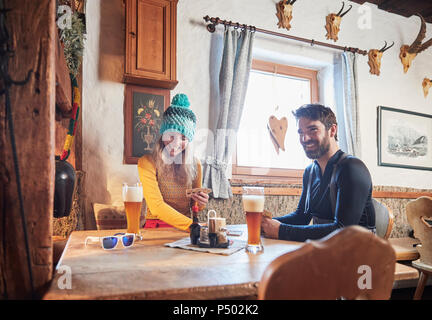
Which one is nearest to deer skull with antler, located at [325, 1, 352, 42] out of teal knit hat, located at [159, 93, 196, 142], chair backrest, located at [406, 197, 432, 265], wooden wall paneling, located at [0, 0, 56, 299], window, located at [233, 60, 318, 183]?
window, located at [233, 60, 318, 183]

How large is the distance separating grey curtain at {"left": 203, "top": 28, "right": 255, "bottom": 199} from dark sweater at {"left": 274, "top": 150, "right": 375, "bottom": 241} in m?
1.36

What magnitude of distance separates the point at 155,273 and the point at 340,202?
1.08m

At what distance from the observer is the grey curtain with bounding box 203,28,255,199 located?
3201 mm

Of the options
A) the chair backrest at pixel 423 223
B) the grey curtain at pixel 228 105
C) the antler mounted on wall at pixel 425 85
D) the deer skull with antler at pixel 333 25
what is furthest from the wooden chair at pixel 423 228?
the antler mounted on wall at pixel 425 85

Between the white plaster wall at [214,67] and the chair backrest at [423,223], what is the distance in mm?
1495

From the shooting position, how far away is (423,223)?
269cm

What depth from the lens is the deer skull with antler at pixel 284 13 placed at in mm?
3629

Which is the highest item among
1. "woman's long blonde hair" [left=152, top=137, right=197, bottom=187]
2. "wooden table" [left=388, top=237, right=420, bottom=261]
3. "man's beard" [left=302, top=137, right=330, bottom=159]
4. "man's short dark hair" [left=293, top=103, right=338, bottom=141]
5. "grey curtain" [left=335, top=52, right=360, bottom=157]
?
→ "grey curtain" [left=335, top=52, right=360, bottom=157]

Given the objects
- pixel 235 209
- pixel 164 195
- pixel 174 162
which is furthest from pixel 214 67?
pixel 164 195

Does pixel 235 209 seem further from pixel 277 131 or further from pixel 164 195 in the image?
pixel 277 131

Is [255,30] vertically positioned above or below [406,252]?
above

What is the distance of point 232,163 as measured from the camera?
144 inches

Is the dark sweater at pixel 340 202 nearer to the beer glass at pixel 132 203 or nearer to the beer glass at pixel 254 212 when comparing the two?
the beer glass at pixel 254 212

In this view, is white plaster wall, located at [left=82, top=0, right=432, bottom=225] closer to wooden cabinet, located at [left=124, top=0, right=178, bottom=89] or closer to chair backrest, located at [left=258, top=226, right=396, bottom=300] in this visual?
wooden cabinet, located at [left=124, top=0, right=178, bottom=89]
